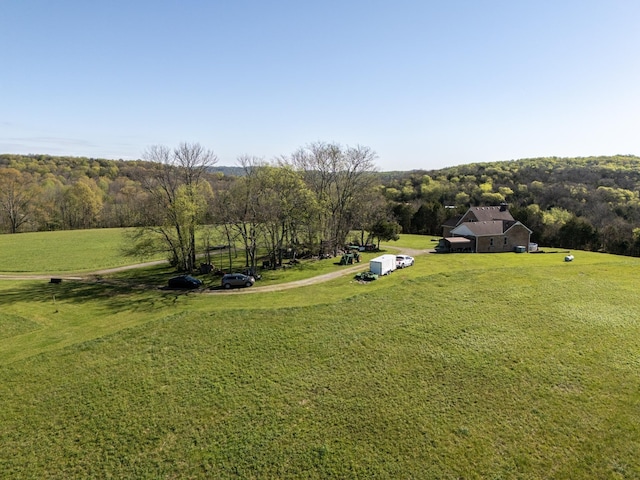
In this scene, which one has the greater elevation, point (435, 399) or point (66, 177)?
point (66, 177)

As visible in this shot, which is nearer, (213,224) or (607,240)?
(213,224)

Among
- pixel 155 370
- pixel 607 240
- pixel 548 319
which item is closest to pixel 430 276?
pixel 548 319

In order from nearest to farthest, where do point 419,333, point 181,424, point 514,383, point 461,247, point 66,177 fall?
point 181,424, point 514,383, point 419,333, point 461,247, point 66,177

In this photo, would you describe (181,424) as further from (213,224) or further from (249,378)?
(213,224)

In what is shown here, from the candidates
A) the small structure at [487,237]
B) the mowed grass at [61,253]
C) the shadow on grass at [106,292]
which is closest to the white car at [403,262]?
the small structure at [487,237]

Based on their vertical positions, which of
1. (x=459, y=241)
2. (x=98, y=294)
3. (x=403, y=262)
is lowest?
(x=98, y=294)

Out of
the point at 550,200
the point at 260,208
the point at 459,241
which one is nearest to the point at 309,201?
the point at 260,208

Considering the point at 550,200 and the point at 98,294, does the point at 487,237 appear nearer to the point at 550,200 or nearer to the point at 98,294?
the point at 550,200
